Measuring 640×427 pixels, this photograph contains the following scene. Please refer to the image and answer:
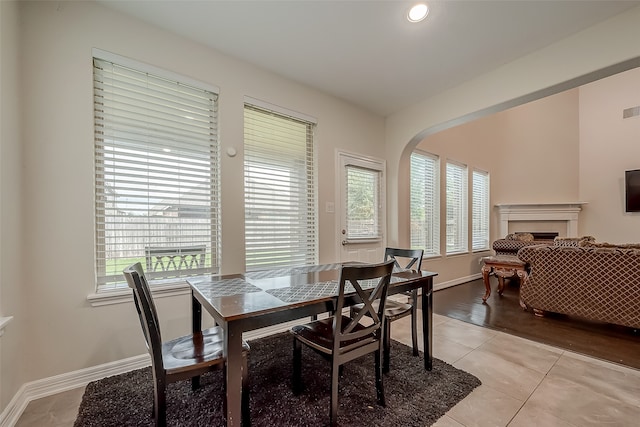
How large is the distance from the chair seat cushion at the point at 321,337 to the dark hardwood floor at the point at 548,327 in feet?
7.11

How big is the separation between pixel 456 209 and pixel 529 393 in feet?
12.4

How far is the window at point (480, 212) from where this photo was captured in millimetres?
5480

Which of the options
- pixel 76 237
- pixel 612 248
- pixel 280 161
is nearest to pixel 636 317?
pixel 612 248

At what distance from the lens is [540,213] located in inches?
232

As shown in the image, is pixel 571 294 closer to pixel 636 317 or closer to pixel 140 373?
pixel 636 317

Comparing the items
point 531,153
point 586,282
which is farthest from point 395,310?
point 531,153

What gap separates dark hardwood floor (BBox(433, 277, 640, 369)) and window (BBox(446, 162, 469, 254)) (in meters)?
1.14

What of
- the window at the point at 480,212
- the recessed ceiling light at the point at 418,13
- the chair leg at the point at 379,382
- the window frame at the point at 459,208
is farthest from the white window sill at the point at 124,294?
the window at the point at 480,212

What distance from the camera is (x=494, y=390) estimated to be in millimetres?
1764

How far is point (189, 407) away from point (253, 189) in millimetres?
1813

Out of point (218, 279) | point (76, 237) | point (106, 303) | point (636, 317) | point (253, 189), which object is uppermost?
point (253, 189)

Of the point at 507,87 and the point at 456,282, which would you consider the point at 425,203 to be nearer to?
the point at 456,282

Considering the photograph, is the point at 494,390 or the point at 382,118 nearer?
the point at 494,390

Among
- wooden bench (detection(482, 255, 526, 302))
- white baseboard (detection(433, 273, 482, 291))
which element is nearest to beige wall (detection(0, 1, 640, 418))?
wooden bench (detection(482, 255, 526, 302))
